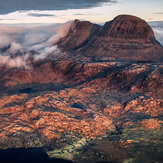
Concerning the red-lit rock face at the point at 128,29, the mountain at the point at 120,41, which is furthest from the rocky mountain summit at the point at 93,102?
the mountain at the point at 120,41

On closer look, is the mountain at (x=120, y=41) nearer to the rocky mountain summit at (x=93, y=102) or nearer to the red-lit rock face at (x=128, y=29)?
the red-lit rock face at (x=128, y=29)

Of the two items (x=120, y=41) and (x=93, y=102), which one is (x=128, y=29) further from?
(x=93, y=102)

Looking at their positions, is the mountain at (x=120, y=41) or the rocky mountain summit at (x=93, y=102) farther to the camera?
the mountain at (x=120, y=41)

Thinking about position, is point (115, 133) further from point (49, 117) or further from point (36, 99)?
point (36, 99)

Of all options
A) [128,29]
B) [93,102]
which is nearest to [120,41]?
[128,29]

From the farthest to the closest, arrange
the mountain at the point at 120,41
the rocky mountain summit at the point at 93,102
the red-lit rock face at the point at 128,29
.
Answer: the red-lit rock face at the point at 128,29, the mountain at the point at 120,41, the rocky mountain summit at the point at 93,102

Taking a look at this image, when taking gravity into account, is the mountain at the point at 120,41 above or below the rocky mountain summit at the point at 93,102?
above

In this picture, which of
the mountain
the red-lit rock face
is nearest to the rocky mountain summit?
the red-lit rock face
